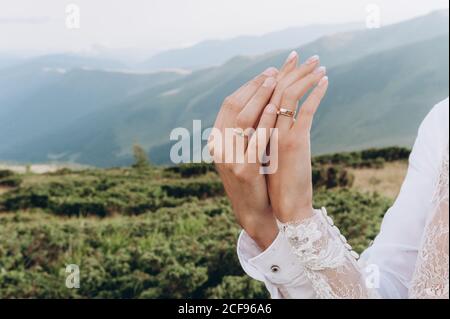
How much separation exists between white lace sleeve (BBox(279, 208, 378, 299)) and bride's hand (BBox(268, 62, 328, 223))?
21 mm

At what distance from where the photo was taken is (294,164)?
0.86 metres

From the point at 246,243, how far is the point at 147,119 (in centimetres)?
1041

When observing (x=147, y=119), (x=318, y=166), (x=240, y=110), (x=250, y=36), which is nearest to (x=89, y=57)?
(x=147, y=119)

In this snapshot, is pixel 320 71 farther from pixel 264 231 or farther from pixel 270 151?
pixel 264 231

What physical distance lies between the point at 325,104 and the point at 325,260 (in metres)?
9.91

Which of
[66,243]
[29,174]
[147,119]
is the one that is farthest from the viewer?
[147,119]

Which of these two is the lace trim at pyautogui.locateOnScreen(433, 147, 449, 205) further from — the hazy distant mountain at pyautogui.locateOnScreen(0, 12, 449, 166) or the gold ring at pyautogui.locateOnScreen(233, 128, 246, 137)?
the hazy distant mountain at pyautogui.locateOnScreen(0, 12, 449, 166)

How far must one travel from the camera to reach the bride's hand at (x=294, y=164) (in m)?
0.86

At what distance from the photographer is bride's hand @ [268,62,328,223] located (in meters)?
0.86

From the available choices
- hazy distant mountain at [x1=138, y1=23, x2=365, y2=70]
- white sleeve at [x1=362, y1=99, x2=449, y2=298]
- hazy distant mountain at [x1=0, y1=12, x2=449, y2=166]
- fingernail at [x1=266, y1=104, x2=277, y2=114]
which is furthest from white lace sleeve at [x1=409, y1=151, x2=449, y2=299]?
hazy distant mountain at [x1=138, y1=23, x2=365, y2=70]

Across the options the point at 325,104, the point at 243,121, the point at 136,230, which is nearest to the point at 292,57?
the point at 243,121

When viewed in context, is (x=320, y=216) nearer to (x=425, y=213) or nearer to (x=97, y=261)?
(x=425, y=213)

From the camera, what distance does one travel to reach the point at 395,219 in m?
1.00

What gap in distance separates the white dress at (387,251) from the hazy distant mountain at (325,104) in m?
7.36
